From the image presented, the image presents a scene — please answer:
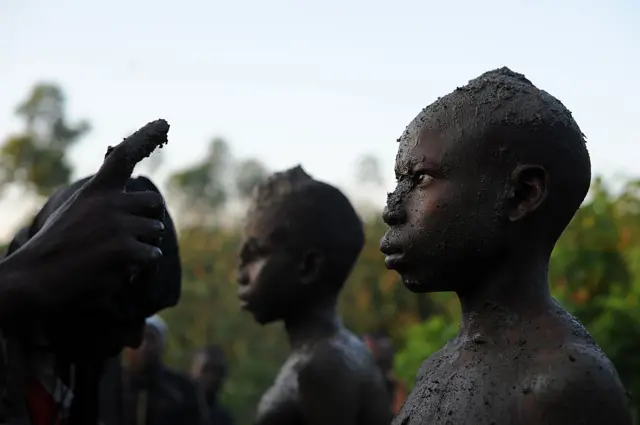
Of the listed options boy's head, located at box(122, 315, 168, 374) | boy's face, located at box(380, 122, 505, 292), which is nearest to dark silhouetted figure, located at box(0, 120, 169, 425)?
boy's face, located at box(380, 122, 505, 292)

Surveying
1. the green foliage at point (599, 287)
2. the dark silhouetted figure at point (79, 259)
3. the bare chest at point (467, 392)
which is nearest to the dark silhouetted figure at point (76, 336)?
the dark silhouetted figure at point (79, 259)

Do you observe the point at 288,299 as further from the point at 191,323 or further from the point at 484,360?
the point at 191,323

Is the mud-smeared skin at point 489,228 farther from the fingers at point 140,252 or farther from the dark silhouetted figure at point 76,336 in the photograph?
the dark silhouetted figure at point 76,336

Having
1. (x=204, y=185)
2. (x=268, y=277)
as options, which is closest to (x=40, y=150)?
(x=204, y=185)

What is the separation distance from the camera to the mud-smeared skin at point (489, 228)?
2.31 meters

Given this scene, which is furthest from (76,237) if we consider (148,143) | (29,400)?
(29,400)

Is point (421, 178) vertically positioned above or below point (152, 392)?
above

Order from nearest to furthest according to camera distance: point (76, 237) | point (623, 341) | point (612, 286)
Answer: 1. point (76, 237)
2. point (623, 341)
3. point (612, 286)

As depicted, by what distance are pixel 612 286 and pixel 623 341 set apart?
1.64 meters

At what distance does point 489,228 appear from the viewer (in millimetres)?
2377

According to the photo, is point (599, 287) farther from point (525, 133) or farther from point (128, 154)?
point (128, 154)

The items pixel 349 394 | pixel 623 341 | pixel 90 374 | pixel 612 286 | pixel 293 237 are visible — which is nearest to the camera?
pixel 90 374

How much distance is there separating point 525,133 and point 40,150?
21.3m

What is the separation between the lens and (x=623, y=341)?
343 inches
